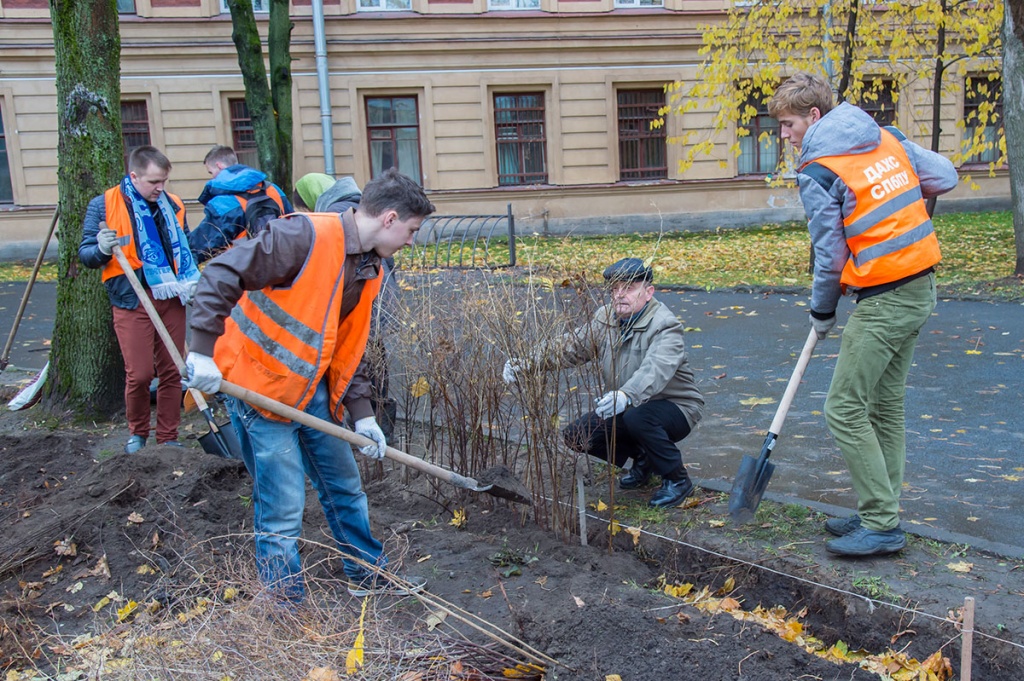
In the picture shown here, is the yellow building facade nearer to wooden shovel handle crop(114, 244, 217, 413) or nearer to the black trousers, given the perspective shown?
wooden shovel handle crop(114, 244, 217, 413)

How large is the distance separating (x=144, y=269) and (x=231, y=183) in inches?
27.9

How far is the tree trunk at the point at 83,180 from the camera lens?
5.88m

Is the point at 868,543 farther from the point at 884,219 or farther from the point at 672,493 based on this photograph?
the point at 884,219

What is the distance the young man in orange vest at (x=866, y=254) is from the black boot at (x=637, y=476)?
3.50ft

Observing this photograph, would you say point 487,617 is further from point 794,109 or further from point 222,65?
A: point 222,65

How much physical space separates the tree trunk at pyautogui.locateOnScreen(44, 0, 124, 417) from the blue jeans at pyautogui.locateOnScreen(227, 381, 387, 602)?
3.25 m

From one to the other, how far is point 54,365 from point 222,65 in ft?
44.2

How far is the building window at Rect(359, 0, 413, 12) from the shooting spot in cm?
1848

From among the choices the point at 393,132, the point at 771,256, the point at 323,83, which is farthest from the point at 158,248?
the point at 393,132

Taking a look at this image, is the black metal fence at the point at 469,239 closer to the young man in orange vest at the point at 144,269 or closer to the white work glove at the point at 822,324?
the young man in orange vest at the point at 144,269

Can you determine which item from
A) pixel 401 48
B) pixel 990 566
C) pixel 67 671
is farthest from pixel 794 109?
pixel 401 48

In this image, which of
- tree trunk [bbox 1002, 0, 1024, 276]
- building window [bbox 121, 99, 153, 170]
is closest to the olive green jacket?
tree trunk [bbox 1002, 0, 1024, 276]

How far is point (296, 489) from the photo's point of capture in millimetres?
3172

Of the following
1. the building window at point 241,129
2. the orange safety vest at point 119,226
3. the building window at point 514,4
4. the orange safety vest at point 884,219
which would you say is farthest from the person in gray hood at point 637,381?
the building window at point 514,4
